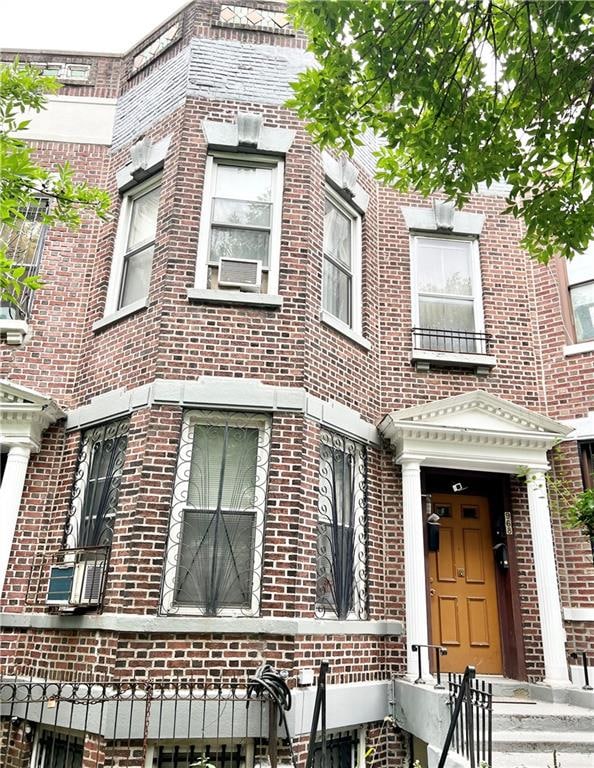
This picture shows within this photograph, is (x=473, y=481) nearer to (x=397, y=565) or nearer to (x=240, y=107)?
(x=397, y=565)

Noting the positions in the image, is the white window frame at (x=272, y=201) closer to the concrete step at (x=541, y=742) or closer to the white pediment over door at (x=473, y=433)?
the white pediment over door at (x=473, y=433)

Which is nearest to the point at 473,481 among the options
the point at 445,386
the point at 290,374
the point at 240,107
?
the point at 445,386

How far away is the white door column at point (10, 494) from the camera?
22.6 ft

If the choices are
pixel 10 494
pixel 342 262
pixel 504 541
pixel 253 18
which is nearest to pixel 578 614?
pixel 504 541

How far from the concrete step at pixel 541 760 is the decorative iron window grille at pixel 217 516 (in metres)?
2.46

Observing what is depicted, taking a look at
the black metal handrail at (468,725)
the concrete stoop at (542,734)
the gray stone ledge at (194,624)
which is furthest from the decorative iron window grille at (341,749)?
the concrete stoop at (542,734)

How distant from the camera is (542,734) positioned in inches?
222

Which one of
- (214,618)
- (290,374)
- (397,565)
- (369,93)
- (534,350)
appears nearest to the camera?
(369,93)

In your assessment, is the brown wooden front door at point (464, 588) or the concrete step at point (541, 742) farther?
the brown wooden front door at point (464, 588)

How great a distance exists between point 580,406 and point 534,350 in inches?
39.4

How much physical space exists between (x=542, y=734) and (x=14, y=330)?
7.34 meters

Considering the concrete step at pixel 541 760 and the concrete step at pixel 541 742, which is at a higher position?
the concrete step at pixel 541 742

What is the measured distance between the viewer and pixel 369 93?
5.25 meters

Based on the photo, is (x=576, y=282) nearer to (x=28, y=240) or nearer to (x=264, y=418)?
(x=264, y=418)
